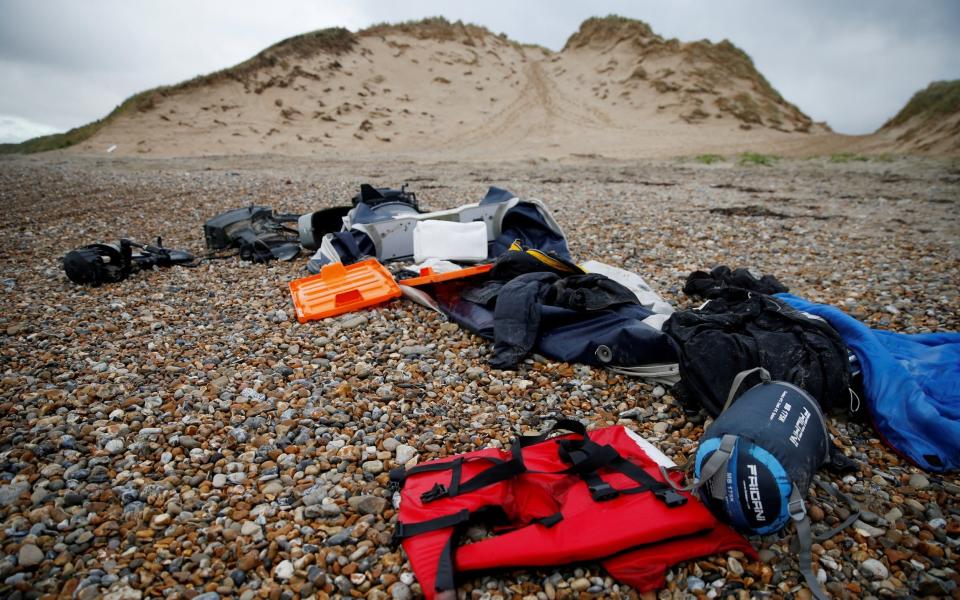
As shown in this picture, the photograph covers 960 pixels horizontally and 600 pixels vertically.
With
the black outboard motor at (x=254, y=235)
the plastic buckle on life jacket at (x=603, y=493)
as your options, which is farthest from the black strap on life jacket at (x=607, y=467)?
the black outboard motor at (x=254, y=235)

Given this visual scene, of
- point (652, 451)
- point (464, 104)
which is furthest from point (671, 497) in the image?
point (464, 104)

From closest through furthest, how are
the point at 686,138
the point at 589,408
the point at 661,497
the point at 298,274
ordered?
the point at 661,497
the point at 589,408
the point at 298,274
the point at 686,138

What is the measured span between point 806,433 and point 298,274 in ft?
18.6

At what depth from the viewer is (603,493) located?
249 cm

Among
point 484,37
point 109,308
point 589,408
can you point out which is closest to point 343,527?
point 589,408

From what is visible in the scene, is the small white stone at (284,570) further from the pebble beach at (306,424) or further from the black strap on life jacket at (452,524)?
the black strap on life jacket at (452,524)

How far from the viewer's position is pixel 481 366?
4.14 m

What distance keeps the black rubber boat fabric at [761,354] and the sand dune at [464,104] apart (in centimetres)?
1938

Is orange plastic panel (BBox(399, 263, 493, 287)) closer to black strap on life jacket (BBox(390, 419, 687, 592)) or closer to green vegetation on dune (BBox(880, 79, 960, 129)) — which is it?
black strap on life jacket (BBox(390, 419, 687, 592))

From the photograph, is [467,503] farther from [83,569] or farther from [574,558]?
[83,569]

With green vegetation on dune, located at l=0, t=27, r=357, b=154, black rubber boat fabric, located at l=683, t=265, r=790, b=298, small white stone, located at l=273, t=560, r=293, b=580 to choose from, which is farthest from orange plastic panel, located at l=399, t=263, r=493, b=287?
green vegetation on dune, located at l=0, t=27, r=357, b=154

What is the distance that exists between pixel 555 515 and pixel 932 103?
29.2 m

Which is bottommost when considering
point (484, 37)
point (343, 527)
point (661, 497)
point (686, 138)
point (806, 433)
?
point (343, 527)

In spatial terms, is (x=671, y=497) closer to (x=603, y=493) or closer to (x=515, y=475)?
(x=603, y=493)
